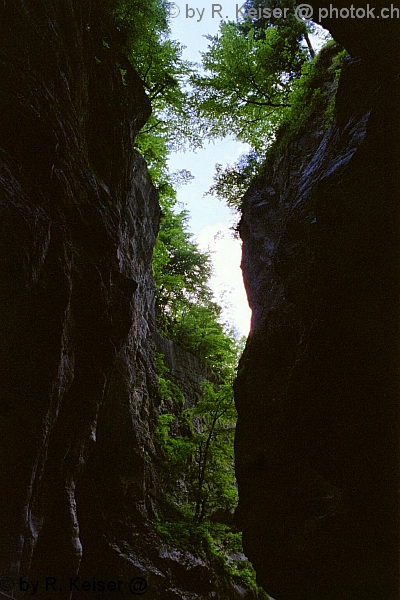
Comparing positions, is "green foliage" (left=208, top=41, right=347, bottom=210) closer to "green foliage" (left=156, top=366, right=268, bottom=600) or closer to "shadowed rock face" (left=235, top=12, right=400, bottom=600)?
"shadowed rock face" (left=235, top=12, right=400, bottom=600)

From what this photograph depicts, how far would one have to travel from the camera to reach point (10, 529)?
6.09 metres

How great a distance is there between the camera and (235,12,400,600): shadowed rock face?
7281mm

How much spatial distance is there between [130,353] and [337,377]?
6.89 meters

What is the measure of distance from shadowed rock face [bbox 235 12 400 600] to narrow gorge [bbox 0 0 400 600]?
0.04 metres

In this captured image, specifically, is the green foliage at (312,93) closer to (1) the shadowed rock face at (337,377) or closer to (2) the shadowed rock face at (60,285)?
(1) the shadowed rock face at (337,377)

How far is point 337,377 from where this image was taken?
840 cm

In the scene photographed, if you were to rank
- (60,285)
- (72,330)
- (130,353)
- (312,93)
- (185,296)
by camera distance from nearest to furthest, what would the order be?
(60,285) < (72,330) < (312,93) < (130,353) < (185,296)

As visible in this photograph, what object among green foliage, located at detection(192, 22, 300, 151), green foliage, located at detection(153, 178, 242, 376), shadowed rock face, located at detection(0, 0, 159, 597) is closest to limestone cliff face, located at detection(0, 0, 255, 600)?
shadowed rock face, located at detection(0, 0, 159, 597)

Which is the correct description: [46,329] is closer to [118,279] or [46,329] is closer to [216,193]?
[118,279]

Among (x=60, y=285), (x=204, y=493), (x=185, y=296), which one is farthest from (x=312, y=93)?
(x=185, y=296)

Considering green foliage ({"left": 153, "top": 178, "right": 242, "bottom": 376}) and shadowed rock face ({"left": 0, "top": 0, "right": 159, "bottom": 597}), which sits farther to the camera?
green foliage ({"left": 153, "top": 178, "right": 242, "bottom": 376})

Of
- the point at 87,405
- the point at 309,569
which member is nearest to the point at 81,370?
the point at 87,405

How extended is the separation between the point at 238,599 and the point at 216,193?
14206mm

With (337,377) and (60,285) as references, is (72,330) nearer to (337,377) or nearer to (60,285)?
(60,285)
